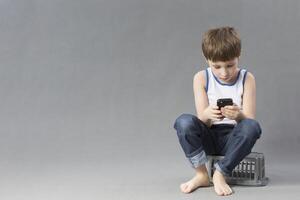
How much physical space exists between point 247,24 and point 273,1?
150mm

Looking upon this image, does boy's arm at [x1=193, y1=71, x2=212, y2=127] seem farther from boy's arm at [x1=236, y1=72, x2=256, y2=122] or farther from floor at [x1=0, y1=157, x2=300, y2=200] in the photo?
floor at [x1=0, y1=157, x2=300, y2=200]

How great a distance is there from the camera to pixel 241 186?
2.03 metres

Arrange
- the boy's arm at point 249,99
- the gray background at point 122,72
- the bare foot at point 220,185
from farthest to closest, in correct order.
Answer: the gray background at point 122,72, the boy's arm at point 249,99, the bare foot at point 220,185

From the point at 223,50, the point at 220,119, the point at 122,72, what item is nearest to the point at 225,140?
the point at 220,119

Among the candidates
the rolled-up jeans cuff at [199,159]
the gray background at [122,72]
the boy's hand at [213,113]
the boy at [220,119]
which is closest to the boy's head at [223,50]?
the boy at [220,119]

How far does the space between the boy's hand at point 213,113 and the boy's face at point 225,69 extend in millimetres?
120

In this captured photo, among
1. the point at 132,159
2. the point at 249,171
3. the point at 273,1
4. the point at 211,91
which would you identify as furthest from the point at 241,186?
the point at 273,1

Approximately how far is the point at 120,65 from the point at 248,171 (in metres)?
0.84

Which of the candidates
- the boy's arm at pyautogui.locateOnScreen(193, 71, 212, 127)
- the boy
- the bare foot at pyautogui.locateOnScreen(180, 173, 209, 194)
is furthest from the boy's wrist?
the bare foot at pyautogui.locateOnScreen(180, 173, 209, 194)

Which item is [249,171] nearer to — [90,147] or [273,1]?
[90,147]

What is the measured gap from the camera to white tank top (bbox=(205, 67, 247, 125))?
6.76 ft

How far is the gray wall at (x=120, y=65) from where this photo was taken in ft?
8.27

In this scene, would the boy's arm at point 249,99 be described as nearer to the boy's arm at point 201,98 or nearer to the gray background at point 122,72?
the boy's arm at point 201,98

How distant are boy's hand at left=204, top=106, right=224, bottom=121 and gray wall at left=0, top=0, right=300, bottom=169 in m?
0.48
